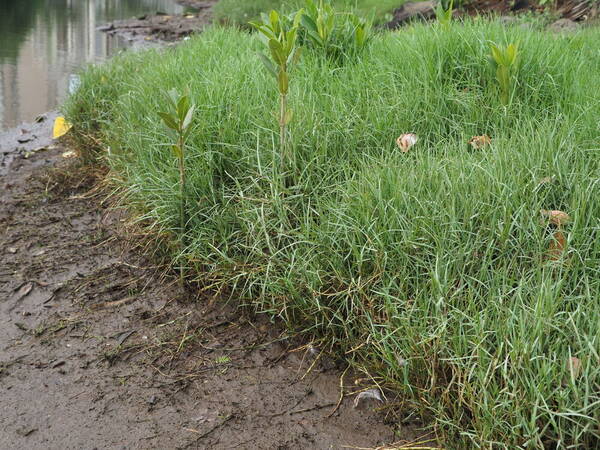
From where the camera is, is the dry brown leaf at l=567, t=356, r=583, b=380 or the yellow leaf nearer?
the dry brown leaf at l=567, t=356, r=583, b=380

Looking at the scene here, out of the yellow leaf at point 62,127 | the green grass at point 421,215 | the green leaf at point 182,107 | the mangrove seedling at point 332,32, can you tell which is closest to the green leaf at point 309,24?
the mangrove seedling at point 332,32

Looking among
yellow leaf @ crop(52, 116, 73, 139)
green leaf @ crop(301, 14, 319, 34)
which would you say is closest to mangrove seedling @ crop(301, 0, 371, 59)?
green leaf @ crop(301, 14, 319, 34)

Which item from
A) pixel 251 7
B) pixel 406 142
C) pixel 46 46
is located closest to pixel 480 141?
pixel 406 142

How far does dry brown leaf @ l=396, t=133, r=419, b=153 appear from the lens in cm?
265

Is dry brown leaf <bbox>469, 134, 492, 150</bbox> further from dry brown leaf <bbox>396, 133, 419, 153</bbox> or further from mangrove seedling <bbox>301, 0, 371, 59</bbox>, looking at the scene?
mangrove seedling <bbox>301, 0, 371, 59</bbox>

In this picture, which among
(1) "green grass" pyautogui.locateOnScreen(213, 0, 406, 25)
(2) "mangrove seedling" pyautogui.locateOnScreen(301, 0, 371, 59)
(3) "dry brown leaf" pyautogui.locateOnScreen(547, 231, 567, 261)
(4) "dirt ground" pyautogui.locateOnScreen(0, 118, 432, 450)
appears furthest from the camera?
(1) "green grass" pyautogui.locateOnScreen(213, 0, 406, 25)

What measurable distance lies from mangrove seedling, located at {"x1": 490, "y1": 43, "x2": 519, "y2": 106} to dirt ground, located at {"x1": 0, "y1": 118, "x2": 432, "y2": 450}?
1538mm

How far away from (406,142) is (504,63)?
0.64 m

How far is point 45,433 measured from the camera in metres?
1.86

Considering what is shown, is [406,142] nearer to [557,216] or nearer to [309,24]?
[557,216]

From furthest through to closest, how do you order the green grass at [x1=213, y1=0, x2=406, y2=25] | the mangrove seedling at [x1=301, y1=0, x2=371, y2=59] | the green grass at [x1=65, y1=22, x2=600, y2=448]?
1. the green grass at [x1=213, y1=0, x2=406, y2=25]
2. the mangrove seedling at [x1=301, y1=0, x2=371, y2=59]
3. the green grass at [x1=65, y1=22, x2=600, y2=448]

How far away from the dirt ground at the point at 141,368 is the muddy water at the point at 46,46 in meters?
2.43

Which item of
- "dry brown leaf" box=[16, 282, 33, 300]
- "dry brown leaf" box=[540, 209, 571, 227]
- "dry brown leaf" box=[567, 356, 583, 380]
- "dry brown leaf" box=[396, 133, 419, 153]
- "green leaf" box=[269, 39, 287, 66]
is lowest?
"dry brown leaf" box=[16, 282, 33, 300]

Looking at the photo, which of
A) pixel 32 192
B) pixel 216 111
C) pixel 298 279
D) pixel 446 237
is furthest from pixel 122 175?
pixel 446 237
